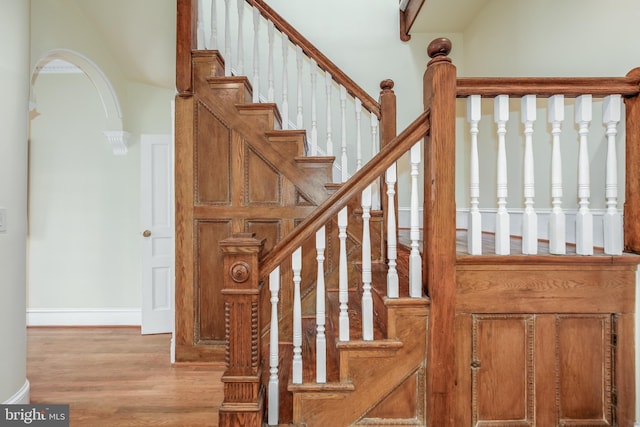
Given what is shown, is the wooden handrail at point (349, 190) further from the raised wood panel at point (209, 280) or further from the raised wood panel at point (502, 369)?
the raised wood panel at point (209, 280)

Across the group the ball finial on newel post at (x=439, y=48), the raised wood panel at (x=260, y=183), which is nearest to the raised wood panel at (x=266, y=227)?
the raised wood panel at (x=260, y=183)

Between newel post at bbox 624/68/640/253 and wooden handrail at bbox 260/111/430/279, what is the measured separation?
88 centimetres

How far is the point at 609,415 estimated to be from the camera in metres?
1.46

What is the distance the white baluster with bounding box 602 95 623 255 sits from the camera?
1427 millimetres

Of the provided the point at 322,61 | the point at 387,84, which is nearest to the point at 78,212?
the point at 322,61

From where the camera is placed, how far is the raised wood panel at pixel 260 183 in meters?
2.49

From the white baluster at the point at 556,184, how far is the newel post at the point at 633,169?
0.29 metres

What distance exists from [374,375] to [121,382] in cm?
180

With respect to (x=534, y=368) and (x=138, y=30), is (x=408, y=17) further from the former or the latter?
(x=534, y=368)

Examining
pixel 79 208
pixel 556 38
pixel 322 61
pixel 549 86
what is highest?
pixel 322 61

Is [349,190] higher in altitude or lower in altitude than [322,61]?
lower

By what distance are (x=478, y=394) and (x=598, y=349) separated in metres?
0.56

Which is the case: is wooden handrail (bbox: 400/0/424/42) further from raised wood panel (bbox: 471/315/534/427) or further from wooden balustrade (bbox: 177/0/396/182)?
raised wood panel (bbox: 471/315/534/427)

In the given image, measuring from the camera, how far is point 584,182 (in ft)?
4.72
